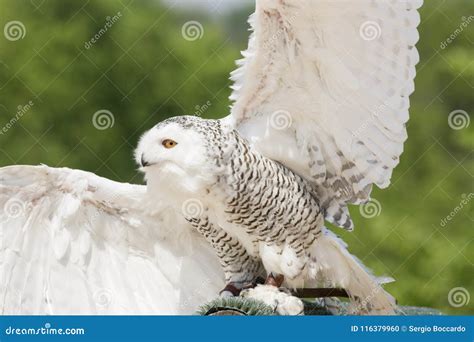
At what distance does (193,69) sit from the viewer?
725cm

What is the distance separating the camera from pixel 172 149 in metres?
2.73

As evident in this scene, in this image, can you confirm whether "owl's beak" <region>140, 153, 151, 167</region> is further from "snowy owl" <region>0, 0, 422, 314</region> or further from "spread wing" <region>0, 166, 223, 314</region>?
"spread wing" <region>0, 166, 223, 314</region>

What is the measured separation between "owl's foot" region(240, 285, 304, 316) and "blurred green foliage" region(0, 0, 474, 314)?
3.71m

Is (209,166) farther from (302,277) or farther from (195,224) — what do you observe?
(302,277)

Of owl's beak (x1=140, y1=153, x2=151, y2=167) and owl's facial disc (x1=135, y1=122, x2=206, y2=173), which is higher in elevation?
owl's facial disc (x1=135, y1=122, x2=206, y2=173)

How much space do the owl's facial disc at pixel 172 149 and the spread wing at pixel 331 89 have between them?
9.5 inches

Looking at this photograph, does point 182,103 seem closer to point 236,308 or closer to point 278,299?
point 278,299

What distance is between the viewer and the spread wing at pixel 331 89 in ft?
8.39

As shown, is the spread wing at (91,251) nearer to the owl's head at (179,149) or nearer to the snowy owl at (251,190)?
the snowy owl at (251,190)

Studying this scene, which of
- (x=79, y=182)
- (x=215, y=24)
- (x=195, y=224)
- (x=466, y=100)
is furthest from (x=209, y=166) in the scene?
(x=466, y=100)

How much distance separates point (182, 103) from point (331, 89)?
434 centimetres

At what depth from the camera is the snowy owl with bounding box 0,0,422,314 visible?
2.64 meters

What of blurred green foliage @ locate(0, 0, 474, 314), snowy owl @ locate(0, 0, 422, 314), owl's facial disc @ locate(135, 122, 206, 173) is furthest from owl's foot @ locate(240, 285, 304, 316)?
blurred green foliage @ locate(0, 0, 474, 314)

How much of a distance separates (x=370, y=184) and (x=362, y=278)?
1.32 feet
